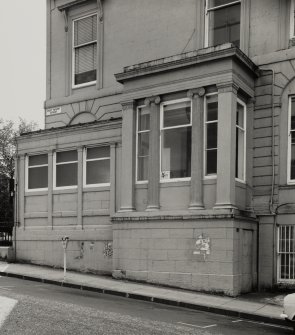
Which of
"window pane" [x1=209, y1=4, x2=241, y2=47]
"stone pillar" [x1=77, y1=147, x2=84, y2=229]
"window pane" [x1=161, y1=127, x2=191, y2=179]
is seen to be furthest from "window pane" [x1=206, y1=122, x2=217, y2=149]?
"stone pillar" [x1=77, y1=147, x2=84, y2=229]

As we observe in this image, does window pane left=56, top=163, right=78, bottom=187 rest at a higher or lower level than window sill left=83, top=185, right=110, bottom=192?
higher

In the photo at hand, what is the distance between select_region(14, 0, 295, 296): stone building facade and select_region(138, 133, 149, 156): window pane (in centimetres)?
5

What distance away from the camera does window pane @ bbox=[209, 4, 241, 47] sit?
1723cm

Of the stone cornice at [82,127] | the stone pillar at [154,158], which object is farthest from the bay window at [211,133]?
the stone cornice at [82,127]

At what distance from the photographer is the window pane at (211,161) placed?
15509 millimetres

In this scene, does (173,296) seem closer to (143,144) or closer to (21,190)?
(143,144)

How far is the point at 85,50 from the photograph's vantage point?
21062mm

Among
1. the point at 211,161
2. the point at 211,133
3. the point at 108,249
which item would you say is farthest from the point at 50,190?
the point at 211,133

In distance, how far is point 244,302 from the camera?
1353 centimetres

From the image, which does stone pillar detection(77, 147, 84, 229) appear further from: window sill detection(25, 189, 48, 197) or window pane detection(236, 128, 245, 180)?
window pane detection(236, 128, 245, 180)

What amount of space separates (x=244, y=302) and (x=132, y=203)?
4.99 m

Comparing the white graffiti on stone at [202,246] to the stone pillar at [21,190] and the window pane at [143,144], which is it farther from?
the stone pillar at [21,190]

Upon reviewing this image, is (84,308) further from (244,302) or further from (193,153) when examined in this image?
(193,153)

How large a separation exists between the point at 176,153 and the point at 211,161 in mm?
1282
